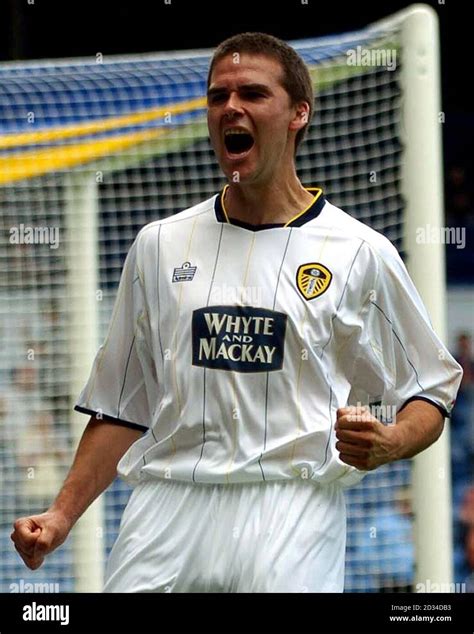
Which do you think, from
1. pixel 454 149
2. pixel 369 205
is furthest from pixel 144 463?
pixel 454 149

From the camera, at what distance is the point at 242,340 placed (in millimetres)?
3057

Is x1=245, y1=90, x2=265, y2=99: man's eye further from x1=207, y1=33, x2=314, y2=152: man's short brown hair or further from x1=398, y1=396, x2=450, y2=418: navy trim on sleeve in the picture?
x1=398, y1=396, x2=450, y2=418: navy trim on sleeve

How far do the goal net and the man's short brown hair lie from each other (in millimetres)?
2051

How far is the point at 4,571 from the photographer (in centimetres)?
589

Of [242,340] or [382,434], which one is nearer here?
[382,434]

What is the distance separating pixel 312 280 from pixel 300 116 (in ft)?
1.31

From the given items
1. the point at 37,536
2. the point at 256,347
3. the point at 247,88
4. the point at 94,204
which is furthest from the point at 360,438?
the point at 94,204

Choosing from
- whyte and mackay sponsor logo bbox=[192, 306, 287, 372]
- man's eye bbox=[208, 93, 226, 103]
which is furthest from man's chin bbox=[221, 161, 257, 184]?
whyte and mackay sponsor logo bbox=[192, 306, 287, 372]

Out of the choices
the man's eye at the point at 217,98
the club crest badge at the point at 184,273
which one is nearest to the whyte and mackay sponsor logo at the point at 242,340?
the club crest badge at the point at 184,273

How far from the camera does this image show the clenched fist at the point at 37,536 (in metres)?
3.05

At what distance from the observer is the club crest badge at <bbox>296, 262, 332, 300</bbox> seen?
10.2 ft

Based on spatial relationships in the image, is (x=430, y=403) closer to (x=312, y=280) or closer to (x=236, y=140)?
(x=312, y=280)

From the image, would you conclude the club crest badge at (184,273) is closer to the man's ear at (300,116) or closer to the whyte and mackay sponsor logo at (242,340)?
the whyte and mackay sponsor logo at (242,340)

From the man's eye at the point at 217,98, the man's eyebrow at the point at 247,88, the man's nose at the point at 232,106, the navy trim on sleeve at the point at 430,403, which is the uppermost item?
the man's eyebrow at the point at 247,88
